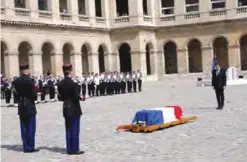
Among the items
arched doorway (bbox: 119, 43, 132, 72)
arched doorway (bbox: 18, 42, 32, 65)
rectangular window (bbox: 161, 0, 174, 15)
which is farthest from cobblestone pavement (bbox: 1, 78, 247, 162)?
rectangular window (bbox: 161, 0, 174, 15)

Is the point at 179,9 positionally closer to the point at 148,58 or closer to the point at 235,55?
the point at 148,58

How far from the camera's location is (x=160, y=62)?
162ft

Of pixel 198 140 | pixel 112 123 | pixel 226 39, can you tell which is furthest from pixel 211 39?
pixel 198 140

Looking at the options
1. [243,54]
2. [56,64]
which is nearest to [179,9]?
[243,54]

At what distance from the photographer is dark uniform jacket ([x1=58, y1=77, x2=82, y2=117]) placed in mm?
11109

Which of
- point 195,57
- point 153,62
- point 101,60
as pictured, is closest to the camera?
point 153,62

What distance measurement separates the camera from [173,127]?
14.9 metres

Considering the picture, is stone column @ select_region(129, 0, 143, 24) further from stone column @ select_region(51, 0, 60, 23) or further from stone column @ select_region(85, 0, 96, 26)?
stone column @ select_region(51, 0, 60, 23)

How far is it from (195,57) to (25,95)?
40.4 metres

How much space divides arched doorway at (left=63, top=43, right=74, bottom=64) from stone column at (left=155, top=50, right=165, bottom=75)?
889 centimetres

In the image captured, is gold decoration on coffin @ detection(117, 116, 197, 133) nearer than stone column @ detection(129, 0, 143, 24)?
Yes

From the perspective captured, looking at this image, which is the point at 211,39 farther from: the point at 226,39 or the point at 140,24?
the point at 140,24

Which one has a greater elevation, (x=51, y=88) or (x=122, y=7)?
(x=122, y=7)

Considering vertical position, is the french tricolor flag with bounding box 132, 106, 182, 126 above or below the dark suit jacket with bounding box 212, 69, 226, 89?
below
